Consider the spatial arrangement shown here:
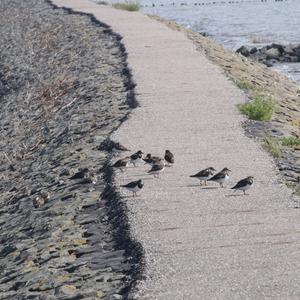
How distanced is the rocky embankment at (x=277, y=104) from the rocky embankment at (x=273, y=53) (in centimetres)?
816

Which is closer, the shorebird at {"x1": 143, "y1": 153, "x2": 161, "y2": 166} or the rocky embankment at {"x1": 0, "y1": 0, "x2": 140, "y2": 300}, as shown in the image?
the rocky embankment at {"x1": 0, "y1": 0, "x2": 140, "y2": 300}

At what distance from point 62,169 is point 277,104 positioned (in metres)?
6.55

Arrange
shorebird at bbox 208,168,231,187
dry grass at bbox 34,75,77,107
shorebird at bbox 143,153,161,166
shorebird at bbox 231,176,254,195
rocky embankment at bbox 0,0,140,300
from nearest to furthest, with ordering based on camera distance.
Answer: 1. rocky embankment at bbox 0,0,140,300
2. shorebird at bbox 231,176,254,195
3. shorebird at bbox 208,168,231,187
4. shorebird at bbox 143,153,161,166
5. dry grass at bbox 34,75,77,107

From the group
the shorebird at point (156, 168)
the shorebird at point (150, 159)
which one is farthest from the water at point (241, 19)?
the shorebird at point (156, 168)

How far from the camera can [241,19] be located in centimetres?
6241

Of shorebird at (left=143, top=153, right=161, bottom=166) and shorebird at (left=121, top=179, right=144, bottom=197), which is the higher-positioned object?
shorebird at (left=121, top=179, right=144, bottom=197)

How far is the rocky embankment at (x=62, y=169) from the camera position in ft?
34.8

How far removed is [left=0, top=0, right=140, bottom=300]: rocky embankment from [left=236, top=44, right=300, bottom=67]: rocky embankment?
8.52 meters

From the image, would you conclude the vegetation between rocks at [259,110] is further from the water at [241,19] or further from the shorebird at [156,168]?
the water at [241,19]

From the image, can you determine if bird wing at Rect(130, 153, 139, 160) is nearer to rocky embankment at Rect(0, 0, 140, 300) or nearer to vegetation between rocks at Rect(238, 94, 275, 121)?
rocky embankment at Rect(0, 0, 140, 300)

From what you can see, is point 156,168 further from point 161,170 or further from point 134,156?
point 134,156

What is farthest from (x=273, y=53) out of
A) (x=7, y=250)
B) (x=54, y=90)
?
(x=7, y=250)

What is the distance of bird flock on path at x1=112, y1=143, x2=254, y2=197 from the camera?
12.8 meters

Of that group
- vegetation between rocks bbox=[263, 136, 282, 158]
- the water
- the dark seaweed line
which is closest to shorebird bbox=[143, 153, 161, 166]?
the dark seaweed line
